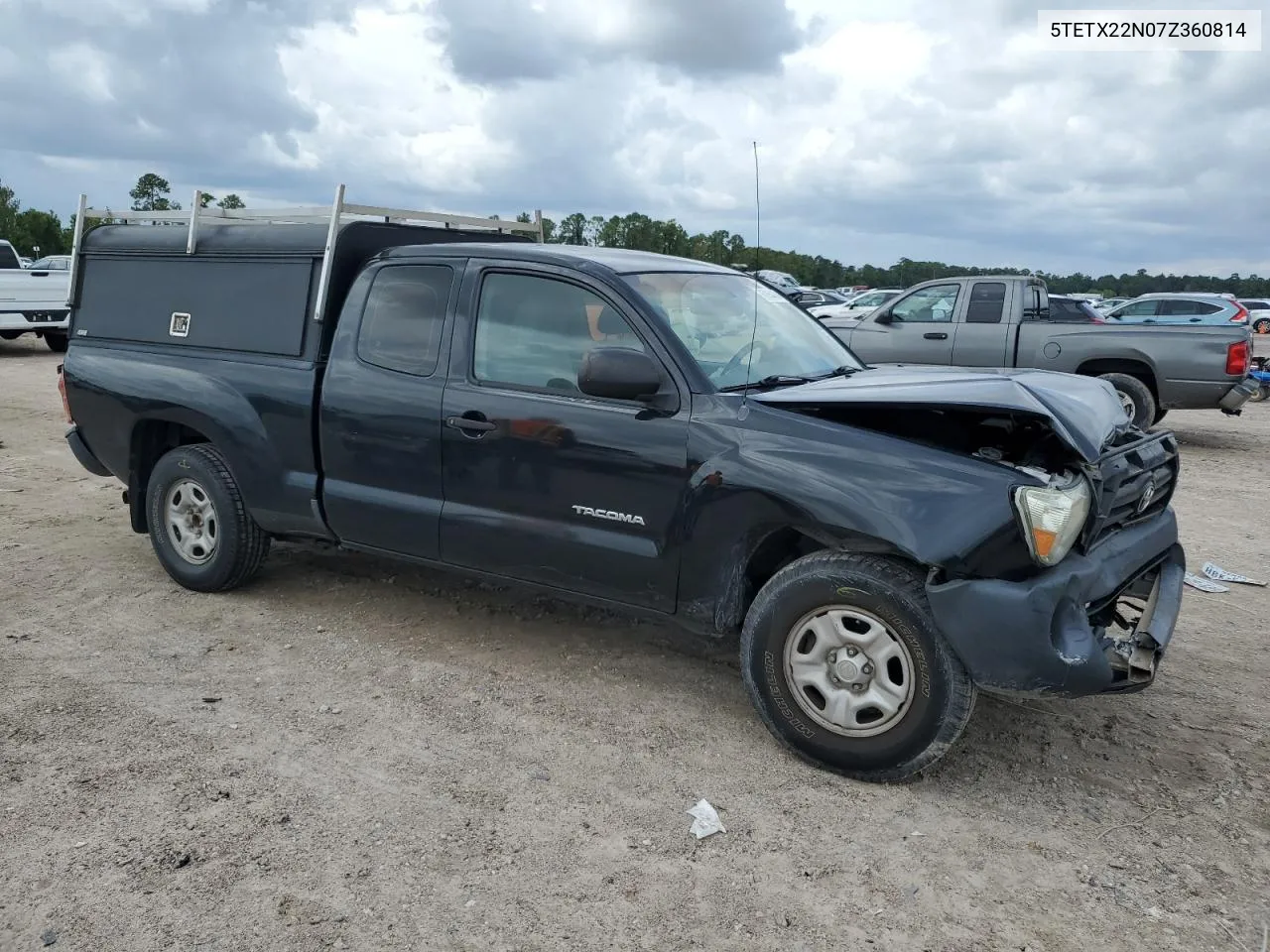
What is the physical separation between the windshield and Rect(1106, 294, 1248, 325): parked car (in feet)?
66.1

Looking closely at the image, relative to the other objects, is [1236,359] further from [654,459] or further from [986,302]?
[654,459]

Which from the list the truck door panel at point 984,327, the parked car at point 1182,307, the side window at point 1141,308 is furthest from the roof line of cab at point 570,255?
the side window at point 1141,308

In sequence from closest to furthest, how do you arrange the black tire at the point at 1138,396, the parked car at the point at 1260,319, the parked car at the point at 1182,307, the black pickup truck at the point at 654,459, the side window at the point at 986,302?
the black pickup truck at the point at 654,459
the black tire at the point at 1138,396
the side window at the point at 986,302
the parked car at the point at 1182,307
the parked car at the point at 1260,319

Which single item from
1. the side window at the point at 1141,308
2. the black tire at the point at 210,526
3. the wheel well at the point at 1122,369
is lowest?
the black tire at the point at 210,526

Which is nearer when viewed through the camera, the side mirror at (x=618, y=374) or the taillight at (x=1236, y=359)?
the side mirror at (x=618, y=374)

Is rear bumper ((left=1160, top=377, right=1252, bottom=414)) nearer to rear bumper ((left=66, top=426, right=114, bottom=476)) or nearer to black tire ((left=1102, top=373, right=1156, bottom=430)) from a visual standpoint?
black tire ((left=1102, top=373, right=1156, bottom=430))

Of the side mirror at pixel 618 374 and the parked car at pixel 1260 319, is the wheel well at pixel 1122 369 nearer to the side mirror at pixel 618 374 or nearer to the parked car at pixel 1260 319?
the side mirror at pixel 618 374

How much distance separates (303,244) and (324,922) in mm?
3302

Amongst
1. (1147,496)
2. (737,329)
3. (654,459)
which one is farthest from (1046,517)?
(737,329)

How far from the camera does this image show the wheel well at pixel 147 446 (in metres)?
5.55

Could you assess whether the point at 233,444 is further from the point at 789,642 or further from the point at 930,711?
the point at 930,711

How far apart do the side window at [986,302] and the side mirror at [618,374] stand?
870cm

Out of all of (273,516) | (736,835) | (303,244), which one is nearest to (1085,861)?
(736,835)

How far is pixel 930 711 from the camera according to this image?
11.2ft
